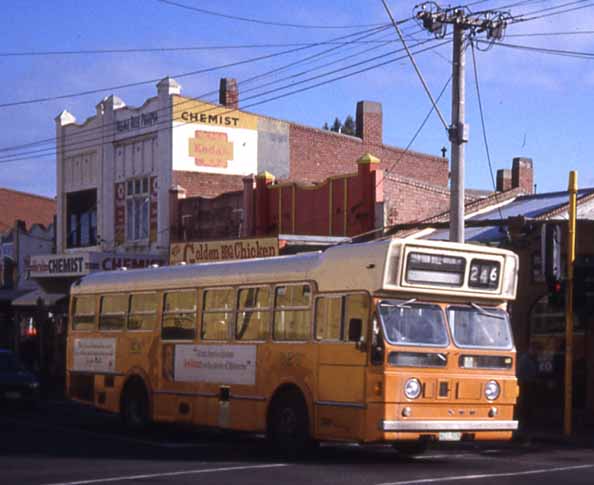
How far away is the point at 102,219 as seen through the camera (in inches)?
1650

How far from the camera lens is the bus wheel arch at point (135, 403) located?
66.4ft

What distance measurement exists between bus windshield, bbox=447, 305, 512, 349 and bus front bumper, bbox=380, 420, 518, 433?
42.4 inches

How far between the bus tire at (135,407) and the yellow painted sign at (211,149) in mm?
18899

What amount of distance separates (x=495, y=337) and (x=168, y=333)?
6.13 m

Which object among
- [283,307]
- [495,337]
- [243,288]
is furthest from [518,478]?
[243,288]

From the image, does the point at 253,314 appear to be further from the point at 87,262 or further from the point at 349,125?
the point at 349,125

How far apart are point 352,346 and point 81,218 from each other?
2982 cm

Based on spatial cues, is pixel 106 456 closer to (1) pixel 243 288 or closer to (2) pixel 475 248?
(1) pixel 243 288

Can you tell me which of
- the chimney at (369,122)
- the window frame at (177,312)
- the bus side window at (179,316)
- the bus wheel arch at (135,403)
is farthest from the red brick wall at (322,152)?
the bus side window at (179,316)

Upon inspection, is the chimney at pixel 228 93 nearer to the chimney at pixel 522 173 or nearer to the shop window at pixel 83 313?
the chimney at pixel 522 173

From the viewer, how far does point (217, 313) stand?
18391mm

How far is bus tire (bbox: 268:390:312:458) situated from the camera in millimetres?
16047

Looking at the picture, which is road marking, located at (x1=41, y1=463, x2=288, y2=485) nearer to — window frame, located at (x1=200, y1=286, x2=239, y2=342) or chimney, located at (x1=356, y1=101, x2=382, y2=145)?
window frame, located at (x1=200, y1=286, x2=239, y2=342)

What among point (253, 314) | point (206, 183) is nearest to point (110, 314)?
point (253, 314)
